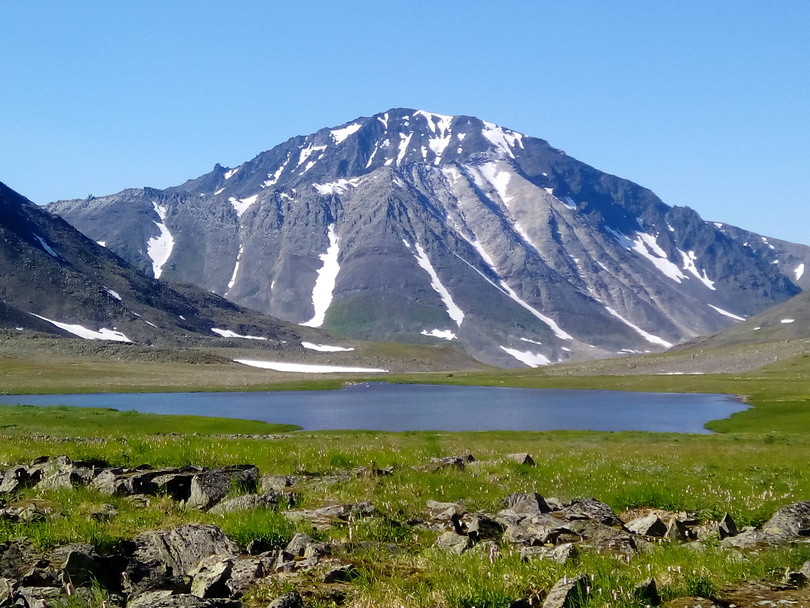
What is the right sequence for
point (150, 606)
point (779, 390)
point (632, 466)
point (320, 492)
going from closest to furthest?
point (150, 606) → point (320, 492) → point (632, 466) → point (779, 390)

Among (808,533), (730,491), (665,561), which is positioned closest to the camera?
(665,561)

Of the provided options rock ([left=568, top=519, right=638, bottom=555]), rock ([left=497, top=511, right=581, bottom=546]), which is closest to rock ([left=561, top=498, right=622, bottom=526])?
rock ([left=568, top=519, right=638, bottom=555])

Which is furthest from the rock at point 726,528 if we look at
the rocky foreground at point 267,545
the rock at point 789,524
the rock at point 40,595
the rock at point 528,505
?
the rock at point 40,595

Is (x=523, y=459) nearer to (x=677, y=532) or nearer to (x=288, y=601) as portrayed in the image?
(x=677, y=532)

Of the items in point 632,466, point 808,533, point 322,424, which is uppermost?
point 808,533

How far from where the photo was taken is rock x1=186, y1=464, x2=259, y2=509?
1397cm

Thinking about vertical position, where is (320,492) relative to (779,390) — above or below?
above

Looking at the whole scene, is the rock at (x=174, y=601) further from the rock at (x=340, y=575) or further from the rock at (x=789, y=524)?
the rock at (x=789, y=524)

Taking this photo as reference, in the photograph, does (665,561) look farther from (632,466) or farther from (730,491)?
(632,466)

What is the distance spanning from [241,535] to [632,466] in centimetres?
1834

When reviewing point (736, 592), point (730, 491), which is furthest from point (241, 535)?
point (730, 491)

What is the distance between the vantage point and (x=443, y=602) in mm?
8055

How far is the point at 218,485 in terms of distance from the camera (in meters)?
14.6

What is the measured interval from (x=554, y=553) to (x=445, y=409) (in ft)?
311
